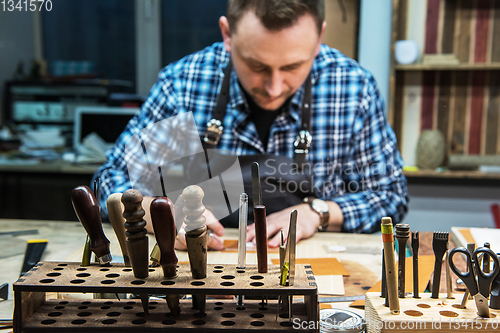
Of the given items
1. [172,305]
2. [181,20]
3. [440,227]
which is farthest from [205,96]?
[181,20]

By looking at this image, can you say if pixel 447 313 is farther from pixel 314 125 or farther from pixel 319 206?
pixel 314 125

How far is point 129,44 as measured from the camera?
137 inches

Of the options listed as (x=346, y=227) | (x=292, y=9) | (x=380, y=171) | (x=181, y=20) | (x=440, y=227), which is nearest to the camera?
(x=292, y=9)

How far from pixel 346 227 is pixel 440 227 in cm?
158

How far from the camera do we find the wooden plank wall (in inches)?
95.5

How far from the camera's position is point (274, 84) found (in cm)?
122

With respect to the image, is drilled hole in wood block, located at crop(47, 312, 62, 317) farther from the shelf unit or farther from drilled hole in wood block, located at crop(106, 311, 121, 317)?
the shelf unit

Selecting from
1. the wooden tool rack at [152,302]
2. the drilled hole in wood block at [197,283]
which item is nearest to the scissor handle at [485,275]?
the wooden tool rack at [152,302]

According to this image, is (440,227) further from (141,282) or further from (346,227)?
(141,282)

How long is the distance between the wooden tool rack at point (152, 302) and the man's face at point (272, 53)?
0.73 metres

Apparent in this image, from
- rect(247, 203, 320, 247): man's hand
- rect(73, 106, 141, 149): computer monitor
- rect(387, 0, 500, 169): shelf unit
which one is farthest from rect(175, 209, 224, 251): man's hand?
rect(73, 106, 141, 149): computer monitor

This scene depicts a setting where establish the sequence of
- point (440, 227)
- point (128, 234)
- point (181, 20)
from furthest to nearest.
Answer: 1. point (181, 20)
2. point (440, 227)
3. point (128, 234)

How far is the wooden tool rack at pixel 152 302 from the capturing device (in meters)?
0.48

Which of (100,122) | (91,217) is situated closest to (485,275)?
(91,217)
